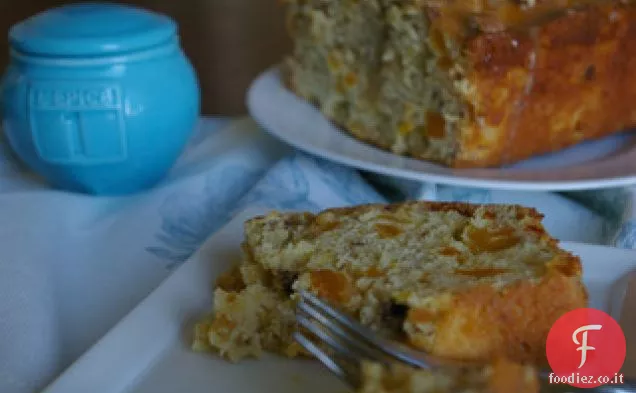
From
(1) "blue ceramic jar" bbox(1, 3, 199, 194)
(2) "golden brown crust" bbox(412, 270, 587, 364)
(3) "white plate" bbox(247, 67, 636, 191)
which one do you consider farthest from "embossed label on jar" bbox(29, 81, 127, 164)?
(2) "golden brown crust" bbox(412, 270, 587, 364)

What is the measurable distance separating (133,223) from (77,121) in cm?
21

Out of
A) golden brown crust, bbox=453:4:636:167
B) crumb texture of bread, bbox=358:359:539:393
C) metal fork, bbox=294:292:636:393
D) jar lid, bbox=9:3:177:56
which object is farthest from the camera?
golden brown crust, bbox=453:4:636:167

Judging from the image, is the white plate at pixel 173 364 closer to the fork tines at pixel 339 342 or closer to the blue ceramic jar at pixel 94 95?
the fork tines at pixel 339 342

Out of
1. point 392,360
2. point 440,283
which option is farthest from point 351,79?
point 392,360

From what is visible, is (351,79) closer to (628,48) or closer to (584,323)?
(628,48)

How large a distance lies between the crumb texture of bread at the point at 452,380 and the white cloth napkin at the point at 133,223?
52cm

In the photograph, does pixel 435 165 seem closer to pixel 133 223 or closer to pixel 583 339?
pixel 133 223

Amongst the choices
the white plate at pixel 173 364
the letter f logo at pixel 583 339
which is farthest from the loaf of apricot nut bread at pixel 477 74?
the letter f logo at pixel 583 339

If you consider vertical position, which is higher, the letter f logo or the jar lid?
the jar lid

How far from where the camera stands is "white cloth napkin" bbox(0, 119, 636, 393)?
3.56 ft

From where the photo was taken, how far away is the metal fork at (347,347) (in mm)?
779

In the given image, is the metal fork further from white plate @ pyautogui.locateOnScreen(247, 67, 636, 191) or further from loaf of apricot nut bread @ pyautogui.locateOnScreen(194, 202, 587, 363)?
white plate @ pyautogui.locateOnScreen(247, 67, 636, 191)

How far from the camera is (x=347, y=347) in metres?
0.82

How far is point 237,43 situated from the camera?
2910 mm
